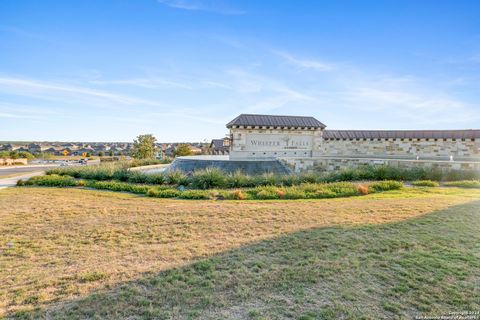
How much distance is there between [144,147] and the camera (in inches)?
1017

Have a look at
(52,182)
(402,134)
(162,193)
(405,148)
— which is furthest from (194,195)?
(402,134)

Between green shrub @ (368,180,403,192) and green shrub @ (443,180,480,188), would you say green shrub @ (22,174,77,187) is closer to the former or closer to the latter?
green shrub @ (368,180,403,192)

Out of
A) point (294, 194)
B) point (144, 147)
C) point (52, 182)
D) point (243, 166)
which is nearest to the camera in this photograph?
point (294, 194)

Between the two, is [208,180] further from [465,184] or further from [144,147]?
[144,147]

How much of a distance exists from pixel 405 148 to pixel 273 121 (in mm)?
7646

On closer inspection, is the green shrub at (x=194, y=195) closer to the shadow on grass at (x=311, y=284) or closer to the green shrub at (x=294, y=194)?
the green shrub at (x=294, y=194)

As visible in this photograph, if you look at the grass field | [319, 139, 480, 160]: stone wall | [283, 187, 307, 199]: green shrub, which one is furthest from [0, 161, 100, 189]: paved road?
[319, 139, 480, 160]: stone wall

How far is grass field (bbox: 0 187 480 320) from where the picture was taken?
2.72 m

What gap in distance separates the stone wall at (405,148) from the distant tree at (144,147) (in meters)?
17.0

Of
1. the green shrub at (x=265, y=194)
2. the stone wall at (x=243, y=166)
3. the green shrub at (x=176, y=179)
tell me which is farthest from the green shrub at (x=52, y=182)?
the green shrub at (x=265, y=194)

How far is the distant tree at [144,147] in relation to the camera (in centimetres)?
2589

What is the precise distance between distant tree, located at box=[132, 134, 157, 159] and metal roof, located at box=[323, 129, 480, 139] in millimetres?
17043

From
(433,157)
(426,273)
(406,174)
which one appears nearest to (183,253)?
(426,273)

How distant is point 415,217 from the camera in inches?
223
